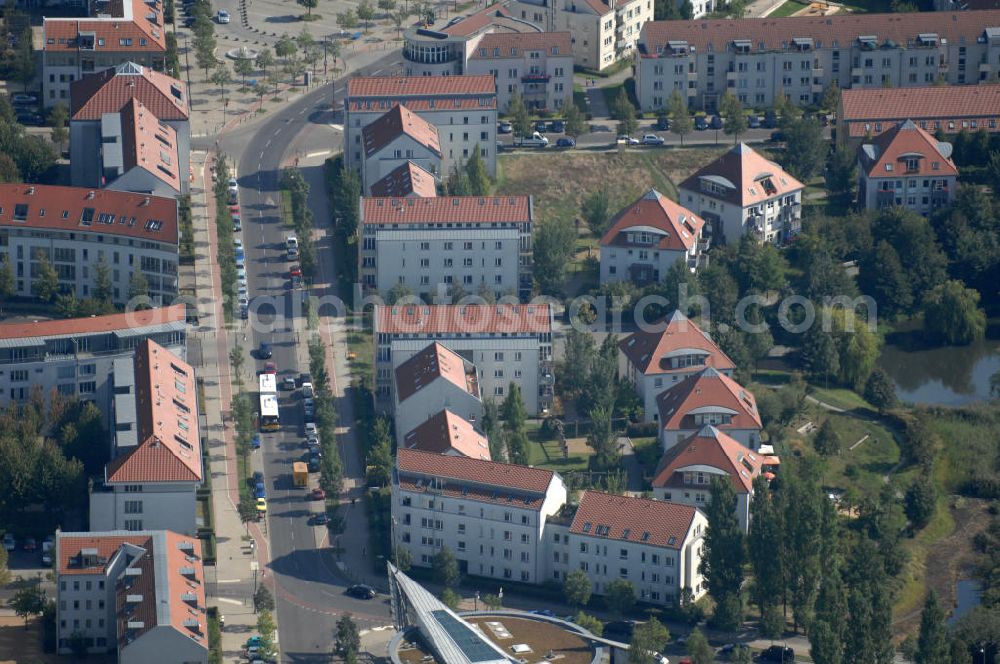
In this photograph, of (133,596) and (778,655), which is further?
(778,655)

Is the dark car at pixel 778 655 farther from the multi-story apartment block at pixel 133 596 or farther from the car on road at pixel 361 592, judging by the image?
the multi-story apartment block at pixel 133 596

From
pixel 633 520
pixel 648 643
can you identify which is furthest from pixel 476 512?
pixel 648 643

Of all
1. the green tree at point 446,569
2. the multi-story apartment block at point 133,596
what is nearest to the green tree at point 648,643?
the green tree at point 446,569

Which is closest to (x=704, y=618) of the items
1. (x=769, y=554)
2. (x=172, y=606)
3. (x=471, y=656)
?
(x=769, y=554)

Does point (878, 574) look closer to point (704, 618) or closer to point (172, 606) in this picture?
point (704, 618)

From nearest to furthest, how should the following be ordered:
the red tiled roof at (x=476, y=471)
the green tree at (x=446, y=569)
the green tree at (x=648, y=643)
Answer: the green tree at (x=648, y=643) → the green tree at (x=446, y=569) → the red tiled roof at (x=476, y=471)

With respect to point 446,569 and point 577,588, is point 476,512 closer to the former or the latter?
point 446,569
